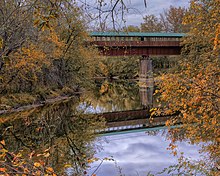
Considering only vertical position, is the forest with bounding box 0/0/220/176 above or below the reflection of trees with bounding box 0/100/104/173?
above

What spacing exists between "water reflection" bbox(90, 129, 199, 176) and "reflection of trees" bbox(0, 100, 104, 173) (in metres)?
0.70

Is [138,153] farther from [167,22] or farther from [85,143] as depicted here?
[167,22]

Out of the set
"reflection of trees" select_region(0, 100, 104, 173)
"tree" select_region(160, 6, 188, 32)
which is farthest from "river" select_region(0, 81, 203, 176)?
"tree" select_region(160, 6, 188, 32)

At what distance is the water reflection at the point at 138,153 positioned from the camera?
915cm

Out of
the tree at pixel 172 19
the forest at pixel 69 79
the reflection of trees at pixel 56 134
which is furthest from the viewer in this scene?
the tree at pixel 172 19

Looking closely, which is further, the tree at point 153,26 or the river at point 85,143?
the tree at point 153,26

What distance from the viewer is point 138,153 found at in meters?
11.1

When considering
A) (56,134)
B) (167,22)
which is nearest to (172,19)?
(167,22)

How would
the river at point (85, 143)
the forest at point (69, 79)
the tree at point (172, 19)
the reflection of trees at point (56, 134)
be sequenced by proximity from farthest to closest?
the tree at point (172, 19)
the reflection of trees at point (56, 134)
the river at point (85, 143)
the forest at point (69, 79)

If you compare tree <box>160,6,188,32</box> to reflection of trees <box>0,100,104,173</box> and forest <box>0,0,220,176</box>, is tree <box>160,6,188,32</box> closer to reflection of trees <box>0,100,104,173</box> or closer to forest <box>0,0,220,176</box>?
forest <box>0,0,220,176</box>

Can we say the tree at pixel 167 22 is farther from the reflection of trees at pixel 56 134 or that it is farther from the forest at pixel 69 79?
the reflection of trees at pixel 56 134

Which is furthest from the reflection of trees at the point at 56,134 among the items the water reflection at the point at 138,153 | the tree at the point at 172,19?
the tree at the point at 172,19

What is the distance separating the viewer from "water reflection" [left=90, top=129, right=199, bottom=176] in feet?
30.0

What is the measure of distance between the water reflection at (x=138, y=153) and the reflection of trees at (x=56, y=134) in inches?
27.4
